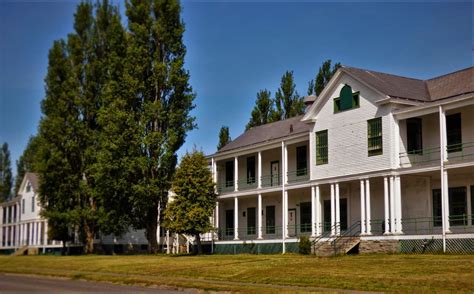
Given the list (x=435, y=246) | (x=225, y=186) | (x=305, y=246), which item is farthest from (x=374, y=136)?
(x=225, y=186)

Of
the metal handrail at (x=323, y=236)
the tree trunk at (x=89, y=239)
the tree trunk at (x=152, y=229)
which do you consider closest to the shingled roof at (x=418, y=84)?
the metal handrail at (x=323, y=236)

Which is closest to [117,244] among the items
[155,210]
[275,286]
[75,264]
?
[155,210]

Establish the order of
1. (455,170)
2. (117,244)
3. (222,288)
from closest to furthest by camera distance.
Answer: (222,288) < (455,170) < (117,244)

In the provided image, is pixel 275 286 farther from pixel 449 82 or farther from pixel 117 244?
pixel 117 244

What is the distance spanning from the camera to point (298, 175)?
1692 inches

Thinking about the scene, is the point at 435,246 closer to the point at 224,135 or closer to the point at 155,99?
the point at 155,99

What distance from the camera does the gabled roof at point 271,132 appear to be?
144 ft

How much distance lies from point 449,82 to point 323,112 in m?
6.96

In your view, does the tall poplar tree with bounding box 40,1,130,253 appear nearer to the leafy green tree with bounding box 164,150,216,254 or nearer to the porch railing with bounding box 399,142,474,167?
the leafy green tree with bounding box 164,150,216,254

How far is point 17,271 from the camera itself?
39719 mm

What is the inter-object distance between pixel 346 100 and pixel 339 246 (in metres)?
7.92

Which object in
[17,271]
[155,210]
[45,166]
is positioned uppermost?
[45,166]

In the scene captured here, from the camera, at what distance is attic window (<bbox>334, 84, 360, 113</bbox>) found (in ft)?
119

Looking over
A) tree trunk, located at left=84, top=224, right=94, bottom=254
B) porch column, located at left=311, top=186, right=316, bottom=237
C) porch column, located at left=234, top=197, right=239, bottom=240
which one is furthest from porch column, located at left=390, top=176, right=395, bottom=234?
tree trunk, located at left=84, top=224, right=94, bottom=254
